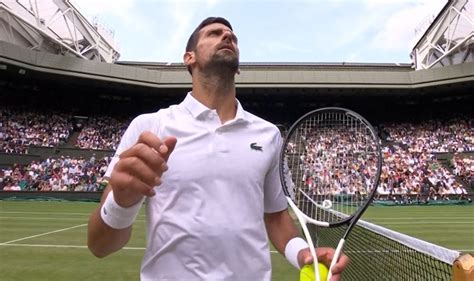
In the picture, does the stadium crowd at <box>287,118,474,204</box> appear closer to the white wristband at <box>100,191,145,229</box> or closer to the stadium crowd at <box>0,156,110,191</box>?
the white wristband at <box>100,191,145,229</box>

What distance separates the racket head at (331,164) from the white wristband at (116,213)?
855mm

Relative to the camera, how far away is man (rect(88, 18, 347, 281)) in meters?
1.78

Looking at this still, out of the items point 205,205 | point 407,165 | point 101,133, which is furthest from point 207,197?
point 101,133

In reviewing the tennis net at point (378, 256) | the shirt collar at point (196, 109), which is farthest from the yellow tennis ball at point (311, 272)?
the tennis net at point (378, 256)

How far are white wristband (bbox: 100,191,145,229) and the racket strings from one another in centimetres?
96

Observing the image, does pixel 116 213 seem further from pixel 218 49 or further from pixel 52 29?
pixel 52 29

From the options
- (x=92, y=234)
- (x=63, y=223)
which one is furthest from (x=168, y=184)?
(x=63, y=223)

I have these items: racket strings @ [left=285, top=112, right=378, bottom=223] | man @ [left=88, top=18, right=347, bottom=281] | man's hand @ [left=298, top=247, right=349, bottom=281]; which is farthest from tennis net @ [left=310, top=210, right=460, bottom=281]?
man @ [left=88, top=18, right=347, bottom=281]

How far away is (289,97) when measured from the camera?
1374 inches

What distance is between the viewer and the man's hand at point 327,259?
1786 millimetres

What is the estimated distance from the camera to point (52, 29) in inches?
1367

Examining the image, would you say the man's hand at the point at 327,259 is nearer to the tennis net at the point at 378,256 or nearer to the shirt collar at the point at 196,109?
the shirt collar at the point at 196,109

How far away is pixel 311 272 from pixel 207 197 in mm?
518

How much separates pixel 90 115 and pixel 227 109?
35.5 metres
